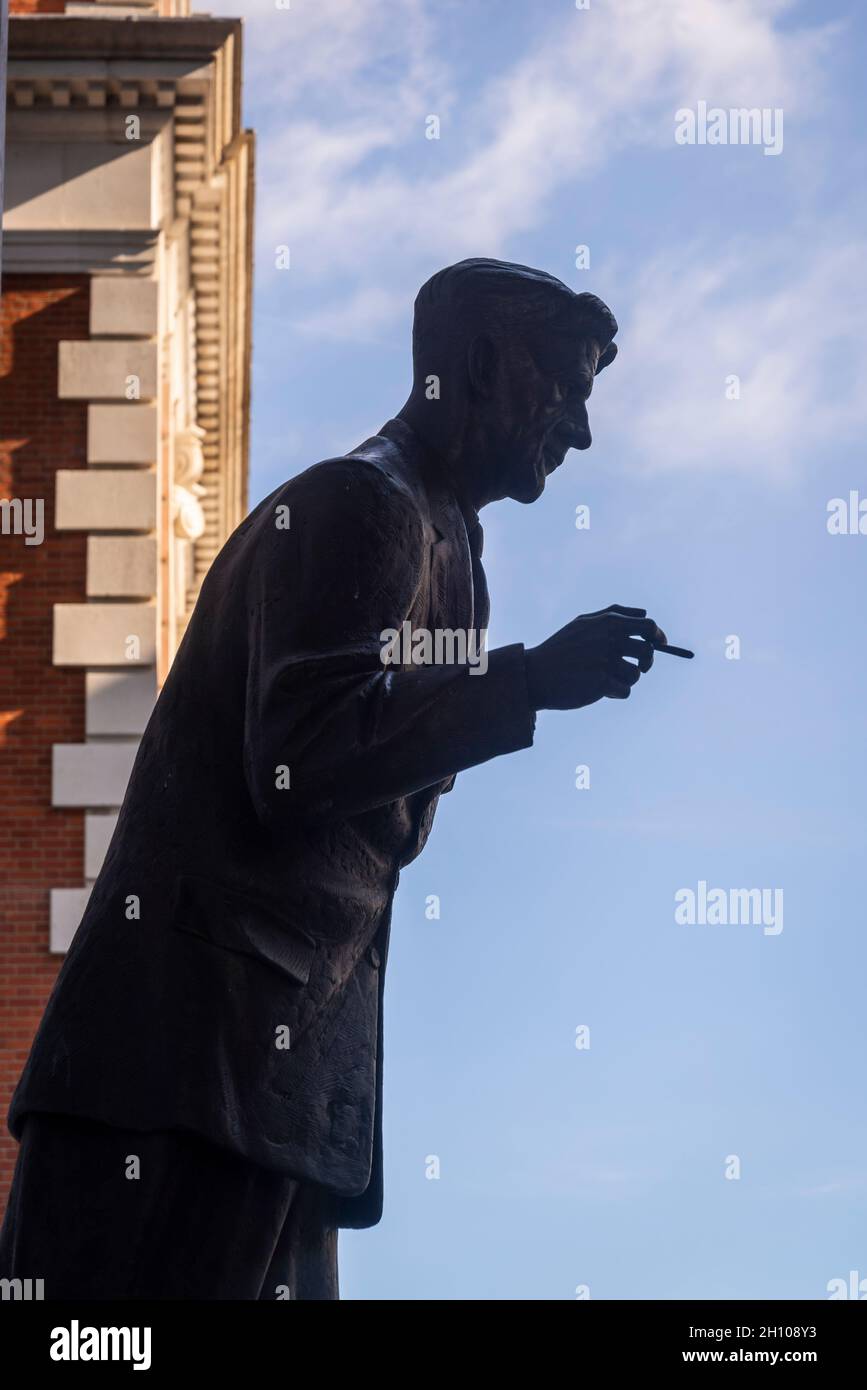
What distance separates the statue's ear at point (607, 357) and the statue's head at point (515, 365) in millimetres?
13

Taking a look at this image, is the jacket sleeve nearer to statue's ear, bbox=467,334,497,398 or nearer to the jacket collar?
the jacket collar

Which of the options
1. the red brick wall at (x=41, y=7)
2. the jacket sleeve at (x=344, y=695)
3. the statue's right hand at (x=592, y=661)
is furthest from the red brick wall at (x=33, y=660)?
the statue's right hand at (x=592, y=661)

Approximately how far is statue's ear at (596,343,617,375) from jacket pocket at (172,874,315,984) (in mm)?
1298

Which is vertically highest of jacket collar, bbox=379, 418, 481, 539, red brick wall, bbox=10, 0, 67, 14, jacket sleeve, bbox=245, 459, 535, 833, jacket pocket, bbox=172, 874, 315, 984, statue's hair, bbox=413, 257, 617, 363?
red brick wall, bbox=10, 0, 67, 14

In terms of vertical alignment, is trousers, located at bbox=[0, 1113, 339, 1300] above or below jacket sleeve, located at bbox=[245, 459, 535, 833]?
below

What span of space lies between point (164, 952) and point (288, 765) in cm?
36

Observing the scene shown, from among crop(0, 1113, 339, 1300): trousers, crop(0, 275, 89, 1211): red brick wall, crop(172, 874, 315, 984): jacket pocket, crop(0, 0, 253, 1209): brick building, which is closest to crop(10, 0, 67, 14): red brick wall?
crop(0, 0, 253, 1209): brick building

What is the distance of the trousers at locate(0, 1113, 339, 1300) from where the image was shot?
3.31 metres

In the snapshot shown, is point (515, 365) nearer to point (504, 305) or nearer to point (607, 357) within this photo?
point (504, 305)

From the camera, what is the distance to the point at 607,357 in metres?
4.08

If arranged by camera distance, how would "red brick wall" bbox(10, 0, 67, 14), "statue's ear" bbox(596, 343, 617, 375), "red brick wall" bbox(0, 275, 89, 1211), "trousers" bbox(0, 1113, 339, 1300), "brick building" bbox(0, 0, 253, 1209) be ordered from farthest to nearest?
1. "red brick wall" bbox(10, 0, 67, 14)
2. "brick building" bbox(0, 0, 253, 1209)
3. "red brick wall" bbox(0, 275, 89, 1211)
4. "statue's ear" bbox(596, 343, 617, 375)
5. "trousers" bbox(0, 1113, 339, 1300)

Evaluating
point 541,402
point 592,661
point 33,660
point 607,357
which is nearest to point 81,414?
point 33,660

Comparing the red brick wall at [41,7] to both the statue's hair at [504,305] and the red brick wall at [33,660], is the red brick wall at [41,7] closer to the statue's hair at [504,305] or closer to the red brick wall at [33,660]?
the red brick wall at [33,660]

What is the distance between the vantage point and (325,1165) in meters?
3.44
